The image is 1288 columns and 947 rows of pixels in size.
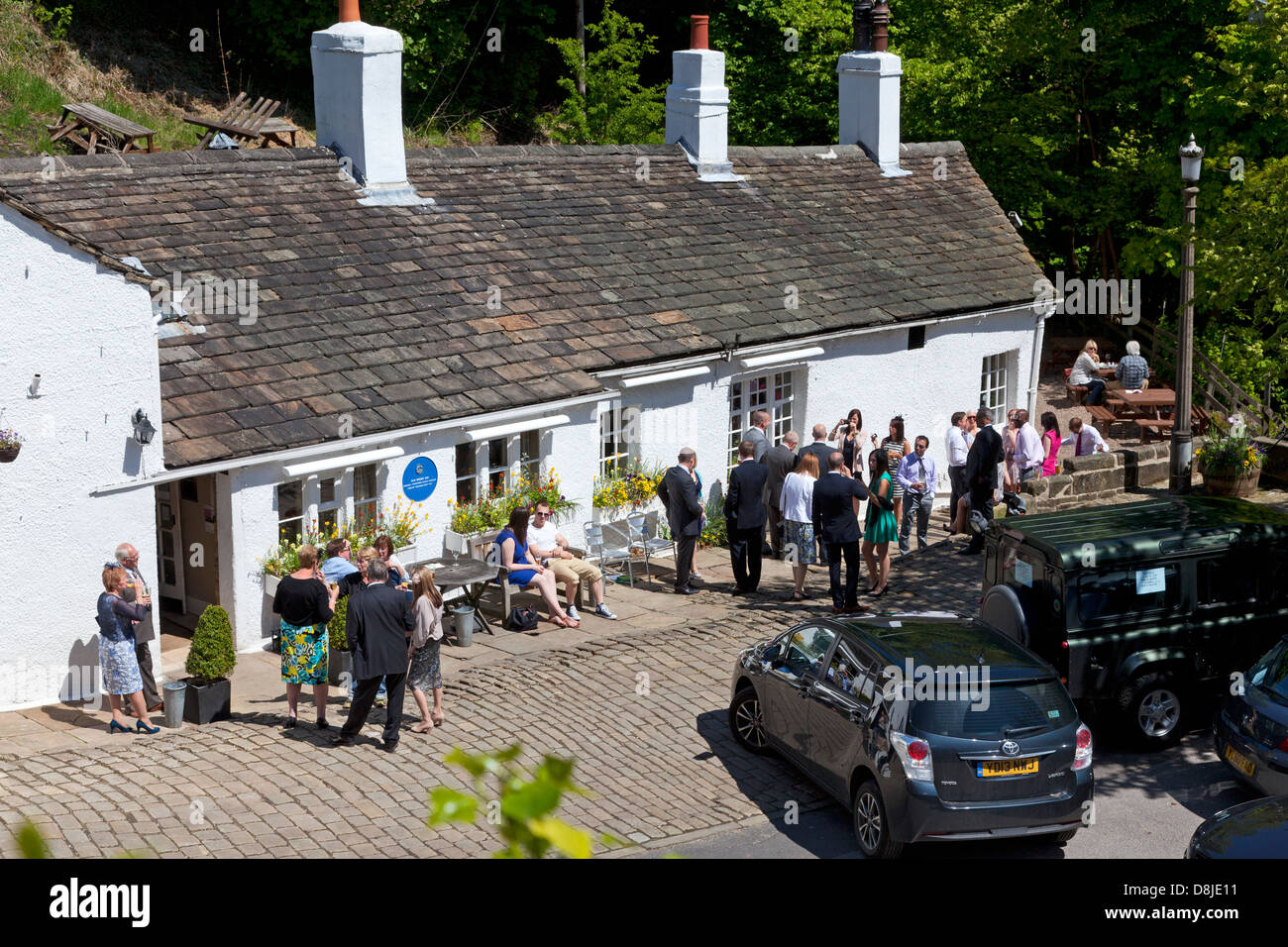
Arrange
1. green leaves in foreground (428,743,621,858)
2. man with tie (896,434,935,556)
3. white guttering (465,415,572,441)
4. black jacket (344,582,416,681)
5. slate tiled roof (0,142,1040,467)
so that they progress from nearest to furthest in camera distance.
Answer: green leaves in foreground (428,743,621,858) < black jacket (344,582,416,681) < slate tiled roof (0,142,1040,467) < white guttering (465,415,572,441) < man with tie (896,434,935,556)

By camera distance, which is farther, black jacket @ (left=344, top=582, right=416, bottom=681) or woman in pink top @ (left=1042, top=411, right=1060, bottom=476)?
woman in pink top @ (left=1042, top=411, right=1060, bottom=476)

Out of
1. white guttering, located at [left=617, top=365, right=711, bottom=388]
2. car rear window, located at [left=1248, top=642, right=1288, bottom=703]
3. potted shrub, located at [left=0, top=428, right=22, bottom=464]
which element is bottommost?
car rear window, located at [left=1248, top=642, right=1288, bottom=703]

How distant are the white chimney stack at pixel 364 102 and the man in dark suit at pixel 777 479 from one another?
5.81 metres

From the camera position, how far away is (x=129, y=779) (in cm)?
1220

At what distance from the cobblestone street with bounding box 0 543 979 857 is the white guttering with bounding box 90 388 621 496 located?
2393 millimetres

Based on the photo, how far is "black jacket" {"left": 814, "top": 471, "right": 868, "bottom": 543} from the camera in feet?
55.8

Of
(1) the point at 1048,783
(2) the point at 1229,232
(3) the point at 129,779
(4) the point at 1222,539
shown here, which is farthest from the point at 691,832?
(2) the point at 1229,232

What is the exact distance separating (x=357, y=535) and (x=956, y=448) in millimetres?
8714

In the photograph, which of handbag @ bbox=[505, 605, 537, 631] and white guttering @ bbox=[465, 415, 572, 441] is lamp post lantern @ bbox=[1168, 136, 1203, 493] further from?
handbag @ bbox=[505, 605, 537, 631]

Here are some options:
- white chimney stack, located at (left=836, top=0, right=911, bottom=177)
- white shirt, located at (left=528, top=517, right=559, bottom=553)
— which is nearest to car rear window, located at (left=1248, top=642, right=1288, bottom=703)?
white shirt, located at (left=528, top=517, right=559, bottom=553)

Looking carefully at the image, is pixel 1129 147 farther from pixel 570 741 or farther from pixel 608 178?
pixel 570 741

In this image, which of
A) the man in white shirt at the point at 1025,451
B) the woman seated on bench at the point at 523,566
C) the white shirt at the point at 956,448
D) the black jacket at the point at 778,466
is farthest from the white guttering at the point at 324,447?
the man in white shirt at the point at 1025,451

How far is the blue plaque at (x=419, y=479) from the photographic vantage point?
55.2 feet
